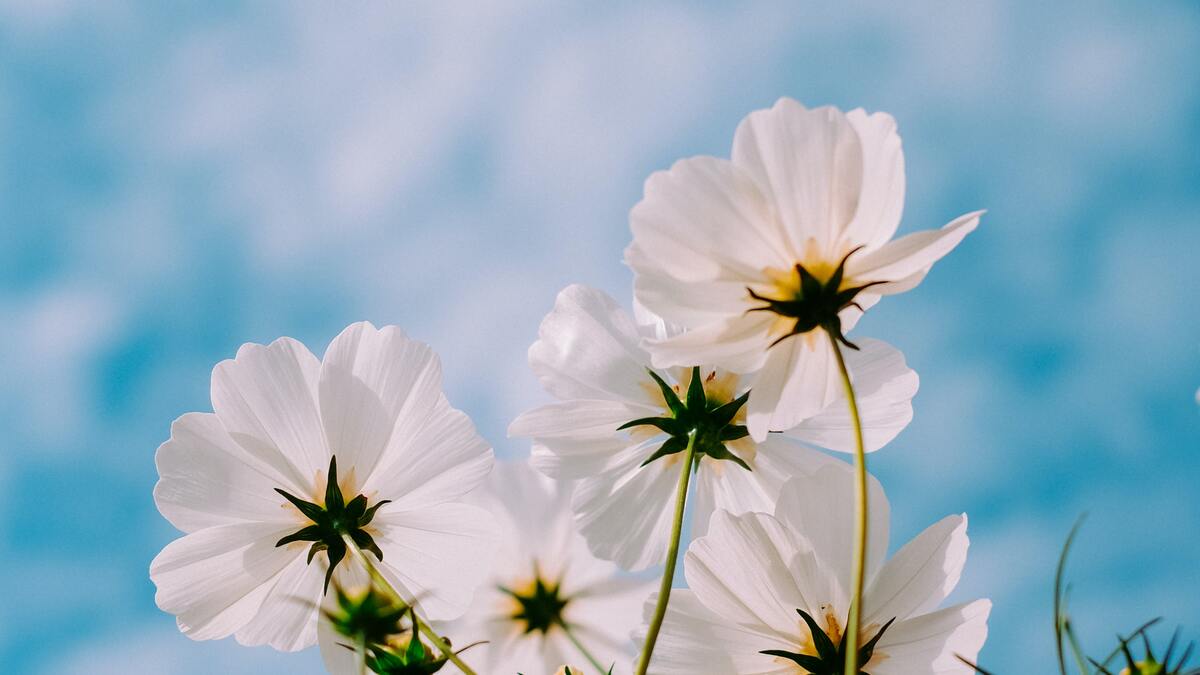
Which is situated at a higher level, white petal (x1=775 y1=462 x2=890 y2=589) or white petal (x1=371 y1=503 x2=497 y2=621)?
white petal (x1=371 y1=503 x2=497 y2=621)

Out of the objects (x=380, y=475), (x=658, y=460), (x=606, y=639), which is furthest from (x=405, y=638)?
(x=606, y=639)

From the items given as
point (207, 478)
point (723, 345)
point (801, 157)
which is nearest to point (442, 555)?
point (207, 478)

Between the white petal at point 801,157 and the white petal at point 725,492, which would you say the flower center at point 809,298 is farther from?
the white petal at point 725,492

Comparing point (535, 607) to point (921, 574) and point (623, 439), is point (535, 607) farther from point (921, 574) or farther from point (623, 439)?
point (921, 574)

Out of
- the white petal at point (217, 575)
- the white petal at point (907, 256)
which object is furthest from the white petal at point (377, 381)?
the white petal at point (907, 256)

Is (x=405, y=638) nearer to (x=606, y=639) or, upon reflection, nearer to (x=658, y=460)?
(x=658, y=460)

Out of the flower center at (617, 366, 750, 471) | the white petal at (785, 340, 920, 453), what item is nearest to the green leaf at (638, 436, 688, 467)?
the flower center at (617, 366, 750, 471)

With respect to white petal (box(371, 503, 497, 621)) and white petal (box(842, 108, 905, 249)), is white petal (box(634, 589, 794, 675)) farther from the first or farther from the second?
white petal (box(842, 108, 905, 249))
